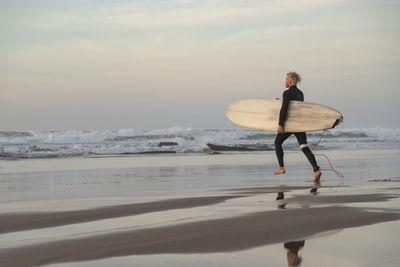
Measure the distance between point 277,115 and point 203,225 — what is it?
19.0ft

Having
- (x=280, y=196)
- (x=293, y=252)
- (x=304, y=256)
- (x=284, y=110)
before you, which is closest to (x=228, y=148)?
(x=284, y=110)

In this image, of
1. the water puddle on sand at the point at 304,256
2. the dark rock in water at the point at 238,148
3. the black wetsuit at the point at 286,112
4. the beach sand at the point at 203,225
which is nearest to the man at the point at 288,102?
the black wetsuit at the point at 286,112

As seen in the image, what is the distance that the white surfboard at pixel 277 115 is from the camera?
9211mm

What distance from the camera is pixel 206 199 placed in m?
6.43

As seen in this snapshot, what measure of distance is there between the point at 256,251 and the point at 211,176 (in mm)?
6781

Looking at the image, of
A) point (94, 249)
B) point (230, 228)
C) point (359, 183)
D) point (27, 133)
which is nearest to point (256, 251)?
point (230, 228)

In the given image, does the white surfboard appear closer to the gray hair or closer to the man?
the man

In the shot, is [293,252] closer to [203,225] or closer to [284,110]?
[203,225]

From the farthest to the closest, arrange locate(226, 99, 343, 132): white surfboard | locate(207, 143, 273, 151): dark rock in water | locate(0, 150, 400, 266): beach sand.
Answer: locate(207, 143, 273, 151): dark rock in water
locate(226, 99, 343, 132): white surfboard
locate(0, 150, 400, 266): beach sand

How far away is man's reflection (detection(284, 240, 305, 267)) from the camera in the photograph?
3.10 meters

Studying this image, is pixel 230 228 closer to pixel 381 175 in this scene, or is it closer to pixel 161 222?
pixel 161 222

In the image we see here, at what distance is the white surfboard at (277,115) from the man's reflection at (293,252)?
5.58 m

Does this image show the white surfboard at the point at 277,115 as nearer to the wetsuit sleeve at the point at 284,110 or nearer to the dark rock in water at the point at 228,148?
the wetsuit sleeve at the point at 284,110

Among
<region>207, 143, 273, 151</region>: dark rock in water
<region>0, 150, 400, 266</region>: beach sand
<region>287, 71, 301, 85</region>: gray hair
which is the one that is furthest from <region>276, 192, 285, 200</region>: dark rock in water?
<region>207, 143, 273, 151</region>: dark rock in water
